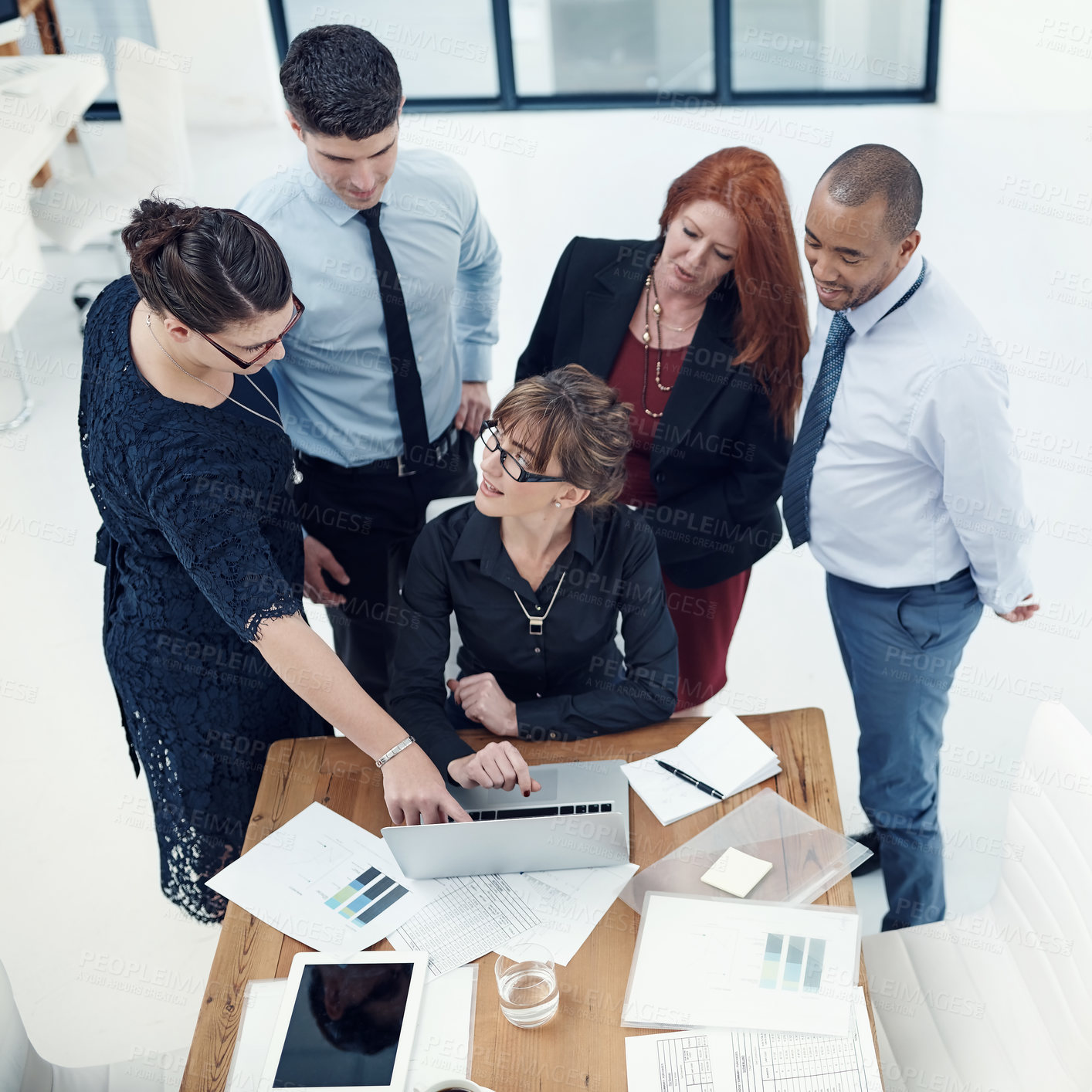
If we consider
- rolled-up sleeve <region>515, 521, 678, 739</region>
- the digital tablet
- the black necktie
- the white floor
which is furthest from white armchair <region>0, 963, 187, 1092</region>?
the black necktie

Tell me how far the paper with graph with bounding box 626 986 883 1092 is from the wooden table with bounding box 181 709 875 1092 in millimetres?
45

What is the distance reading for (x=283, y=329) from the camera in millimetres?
1963

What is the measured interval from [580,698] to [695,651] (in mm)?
811

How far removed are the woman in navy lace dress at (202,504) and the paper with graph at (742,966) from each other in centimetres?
41

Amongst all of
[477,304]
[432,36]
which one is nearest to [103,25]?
[432,36]

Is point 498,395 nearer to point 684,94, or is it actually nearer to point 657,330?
point 657,330

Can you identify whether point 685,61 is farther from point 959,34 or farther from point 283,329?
point 283,329

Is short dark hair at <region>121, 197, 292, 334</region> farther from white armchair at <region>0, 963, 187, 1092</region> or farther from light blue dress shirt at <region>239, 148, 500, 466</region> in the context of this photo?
white armchair at <region>0, 963, 187, 1092</region>

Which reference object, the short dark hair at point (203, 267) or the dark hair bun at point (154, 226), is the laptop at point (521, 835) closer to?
the short dark hair at point (203, 267)

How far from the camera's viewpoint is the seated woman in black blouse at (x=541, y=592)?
220cm

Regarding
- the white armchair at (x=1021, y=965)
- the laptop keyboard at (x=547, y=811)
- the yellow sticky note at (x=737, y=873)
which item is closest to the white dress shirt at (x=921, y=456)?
the white armchair at (x=1021, y=965)

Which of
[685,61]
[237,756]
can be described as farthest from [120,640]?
[685,61]

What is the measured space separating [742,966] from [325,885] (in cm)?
71

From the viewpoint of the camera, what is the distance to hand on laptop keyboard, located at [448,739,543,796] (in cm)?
202
